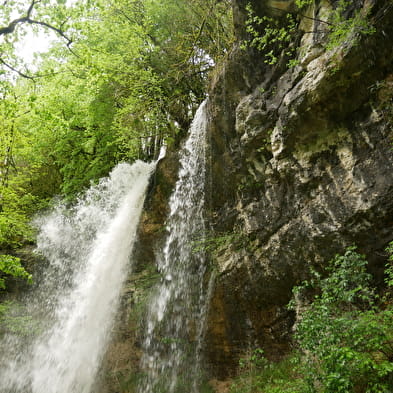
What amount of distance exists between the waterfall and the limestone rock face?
0.43m

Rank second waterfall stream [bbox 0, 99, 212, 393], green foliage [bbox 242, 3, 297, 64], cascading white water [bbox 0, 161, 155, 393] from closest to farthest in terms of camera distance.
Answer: green foliage [bbox 242, 3, 297, 64]
second waterfall stream [bbox 0, 99, 212, 393]
cascading white water [bbox 0, 161, 155, 393]

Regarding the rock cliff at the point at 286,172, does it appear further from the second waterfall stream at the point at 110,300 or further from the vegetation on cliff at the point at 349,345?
the vegetation on cliff at the point at 349,345

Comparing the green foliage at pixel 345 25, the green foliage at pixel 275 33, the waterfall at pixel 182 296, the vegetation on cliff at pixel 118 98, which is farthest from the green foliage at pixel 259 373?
the vegetation on cliff at pixel 118 98

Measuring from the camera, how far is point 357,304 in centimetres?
514

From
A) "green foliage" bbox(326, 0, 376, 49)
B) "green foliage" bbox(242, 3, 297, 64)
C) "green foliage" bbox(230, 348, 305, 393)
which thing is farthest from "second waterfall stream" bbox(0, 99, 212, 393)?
"green foliage" bbox(326, 0, 376, 49)

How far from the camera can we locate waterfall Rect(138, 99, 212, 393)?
710 cm

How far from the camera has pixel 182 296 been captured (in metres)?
7.74

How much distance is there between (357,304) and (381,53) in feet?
13.1

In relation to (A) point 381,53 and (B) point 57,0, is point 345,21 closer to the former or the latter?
(A) point 381,53

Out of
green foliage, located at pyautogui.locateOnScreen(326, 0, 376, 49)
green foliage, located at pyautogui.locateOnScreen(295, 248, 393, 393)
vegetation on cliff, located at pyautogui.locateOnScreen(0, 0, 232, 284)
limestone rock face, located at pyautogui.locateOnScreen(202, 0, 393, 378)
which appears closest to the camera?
green foliage, located at pyautogui.locateOnScreen(295, 248, 393, 393)

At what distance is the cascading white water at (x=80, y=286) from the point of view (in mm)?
7672

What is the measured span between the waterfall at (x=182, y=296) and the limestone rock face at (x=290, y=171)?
43 centimetres

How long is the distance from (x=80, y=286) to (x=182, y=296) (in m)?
3.30

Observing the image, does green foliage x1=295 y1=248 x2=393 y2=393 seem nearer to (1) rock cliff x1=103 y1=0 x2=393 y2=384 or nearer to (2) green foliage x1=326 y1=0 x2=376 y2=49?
(1) rock cliff x1=103 y1=0 x2=393 y2=384
